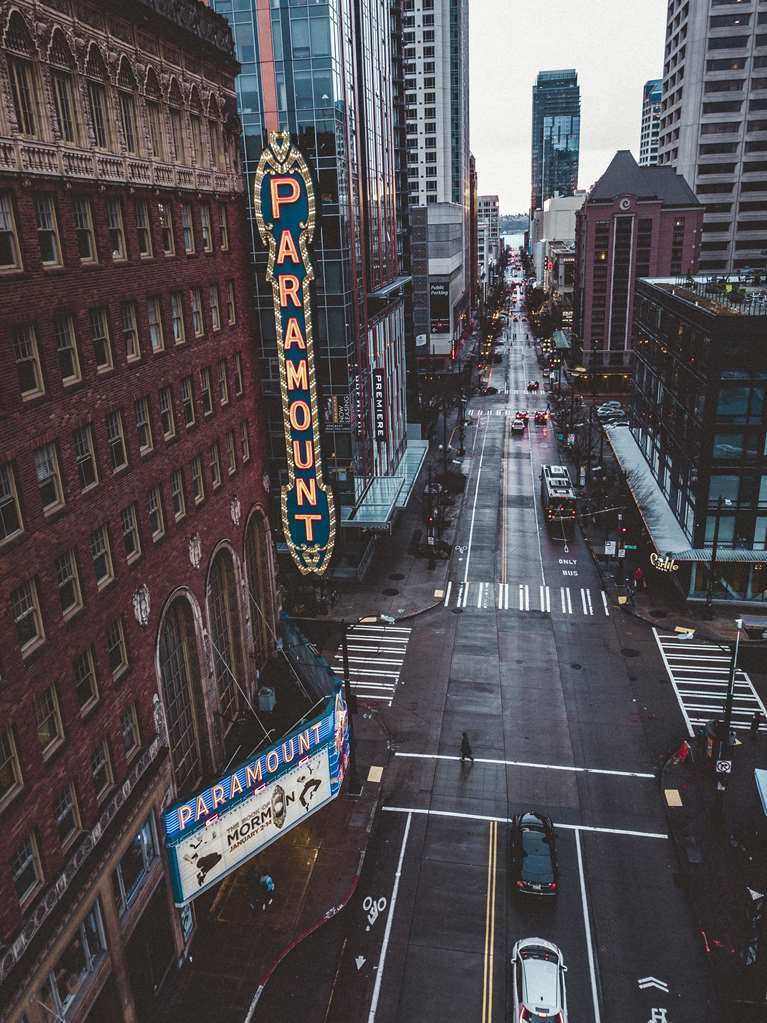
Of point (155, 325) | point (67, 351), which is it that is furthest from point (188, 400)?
point (67, 351)

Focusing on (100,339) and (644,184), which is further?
(644,184)

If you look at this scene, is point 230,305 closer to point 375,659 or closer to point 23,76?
point 23,76

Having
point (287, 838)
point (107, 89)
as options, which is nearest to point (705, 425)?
point (287, 838)

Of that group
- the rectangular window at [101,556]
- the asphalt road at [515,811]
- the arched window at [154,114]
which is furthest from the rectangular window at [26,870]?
the arched window at [154,114]

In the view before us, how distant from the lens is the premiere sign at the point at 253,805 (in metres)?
24.0

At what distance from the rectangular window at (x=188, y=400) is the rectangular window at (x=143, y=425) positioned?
280 cm

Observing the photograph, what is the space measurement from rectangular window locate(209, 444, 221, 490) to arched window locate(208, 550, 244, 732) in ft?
10.5

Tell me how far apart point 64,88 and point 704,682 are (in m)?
40.3

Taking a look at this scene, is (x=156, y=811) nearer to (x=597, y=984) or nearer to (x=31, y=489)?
(x=31, y=489)

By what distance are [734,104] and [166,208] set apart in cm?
11847

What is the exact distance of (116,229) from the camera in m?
23.7

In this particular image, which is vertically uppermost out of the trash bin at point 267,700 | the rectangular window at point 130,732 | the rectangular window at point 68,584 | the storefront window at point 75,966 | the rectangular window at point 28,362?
the rectangular window at point 28,362

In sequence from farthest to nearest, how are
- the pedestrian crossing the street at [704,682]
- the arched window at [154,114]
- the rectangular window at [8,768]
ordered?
the pedestrian crossing the street at [704,682]
the arched window at [154,114]
the rectangular window at [8,768]

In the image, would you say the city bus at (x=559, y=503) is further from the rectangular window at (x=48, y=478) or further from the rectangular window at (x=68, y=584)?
the rectangular window at (x=48, y=478)
